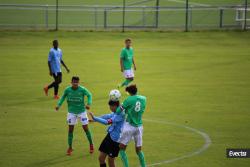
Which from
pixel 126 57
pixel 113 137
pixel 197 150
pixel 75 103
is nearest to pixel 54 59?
pixel 126 57

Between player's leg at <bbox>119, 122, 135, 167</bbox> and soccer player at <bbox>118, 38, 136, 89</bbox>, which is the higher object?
soccer player at <bbox>118, 38, 136, 89</bbox>

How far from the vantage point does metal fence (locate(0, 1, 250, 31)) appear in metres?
54.3

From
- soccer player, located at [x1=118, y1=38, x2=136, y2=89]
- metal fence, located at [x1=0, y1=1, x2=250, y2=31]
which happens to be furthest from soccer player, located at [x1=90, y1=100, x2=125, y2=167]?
metal fence, located at [x1=0, y1=1, x2=250, y2=31]

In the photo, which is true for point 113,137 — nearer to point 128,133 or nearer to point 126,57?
point 128,133

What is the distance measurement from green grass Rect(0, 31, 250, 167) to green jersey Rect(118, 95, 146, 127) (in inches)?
85.7

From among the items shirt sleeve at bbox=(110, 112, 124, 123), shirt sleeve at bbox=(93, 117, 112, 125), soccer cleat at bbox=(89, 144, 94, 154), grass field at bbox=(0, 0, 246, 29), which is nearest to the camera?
shirt sleeve at bbox=(93, 117, 112, 125)

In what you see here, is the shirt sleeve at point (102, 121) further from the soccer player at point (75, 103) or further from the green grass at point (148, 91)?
the soccer player at point (75, 103)

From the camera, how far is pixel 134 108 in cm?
1490

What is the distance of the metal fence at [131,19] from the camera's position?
178 ft

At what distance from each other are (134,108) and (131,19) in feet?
155

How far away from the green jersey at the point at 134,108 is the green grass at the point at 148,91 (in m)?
2.18

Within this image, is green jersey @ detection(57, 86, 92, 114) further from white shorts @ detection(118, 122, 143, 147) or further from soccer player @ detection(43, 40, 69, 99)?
soccer player @ detection(43, 40, 69, 99)

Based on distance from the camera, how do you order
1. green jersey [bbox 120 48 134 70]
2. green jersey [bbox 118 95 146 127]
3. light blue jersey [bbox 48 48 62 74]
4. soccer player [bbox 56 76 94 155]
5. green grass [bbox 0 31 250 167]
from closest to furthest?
1. green jersey [bbox 118 95 146 127]
2. soccer player [bbox 56 76 94 155]
3. green grass [bbox 0 31 250 167]
4. light blue jersey [bbox 48 48 62 74]
5. green jersey [bbox 120 48 134 70]

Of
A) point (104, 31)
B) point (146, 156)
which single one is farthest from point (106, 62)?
point (146, 156)
